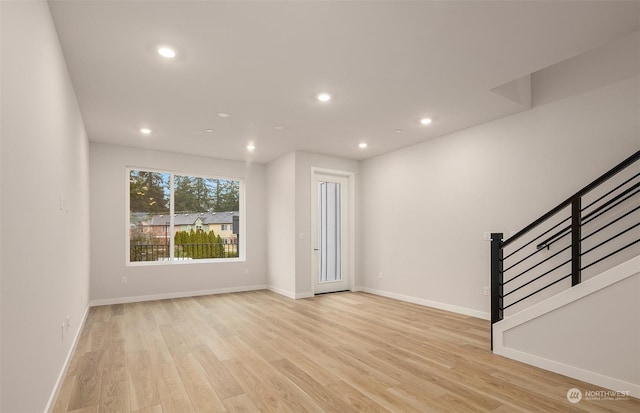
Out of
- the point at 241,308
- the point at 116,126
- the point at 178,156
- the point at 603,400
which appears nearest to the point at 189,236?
the point at 178,156

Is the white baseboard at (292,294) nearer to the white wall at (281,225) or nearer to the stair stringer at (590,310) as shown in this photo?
the white wall at (281,225)

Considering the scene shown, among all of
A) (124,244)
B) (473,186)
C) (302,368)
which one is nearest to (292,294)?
(124,244)

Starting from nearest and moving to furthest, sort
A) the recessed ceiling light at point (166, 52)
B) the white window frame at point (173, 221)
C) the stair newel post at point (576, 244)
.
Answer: the recessed ceiling light at point (166, 52) < the stair newel post at point (576, 244) < the white window frame at point (173, 221)

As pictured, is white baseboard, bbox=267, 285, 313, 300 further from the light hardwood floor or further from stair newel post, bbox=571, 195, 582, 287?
stair newel post, bbox=571, 195, 582, 287

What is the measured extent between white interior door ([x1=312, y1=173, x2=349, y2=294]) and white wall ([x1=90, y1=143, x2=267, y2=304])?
134 cm

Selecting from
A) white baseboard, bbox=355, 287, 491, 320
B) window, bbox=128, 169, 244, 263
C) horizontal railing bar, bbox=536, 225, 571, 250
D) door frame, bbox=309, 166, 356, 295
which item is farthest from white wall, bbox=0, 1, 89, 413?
white baseboard, bbox=355, 287, 491, 320

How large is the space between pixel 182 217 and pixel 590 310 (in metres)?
6.16

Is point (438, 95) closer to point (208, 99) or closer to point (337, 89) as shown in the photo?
point (337, 89)

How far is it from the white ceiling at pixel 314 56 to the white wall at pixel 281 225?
180 cm

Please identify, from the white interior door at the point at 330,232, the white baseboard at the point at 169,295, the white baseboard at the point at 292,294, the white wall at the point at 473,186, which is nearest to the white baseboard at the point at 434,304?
the white wall at the point at 473,186

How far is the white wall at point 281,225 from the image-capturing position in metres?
6.21

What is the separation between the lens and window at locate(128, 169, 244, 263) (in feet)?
20.0

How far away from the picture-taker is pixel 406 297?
5746mm

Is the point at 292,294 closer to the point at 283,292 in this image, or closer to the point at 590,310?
the point at 283,292
